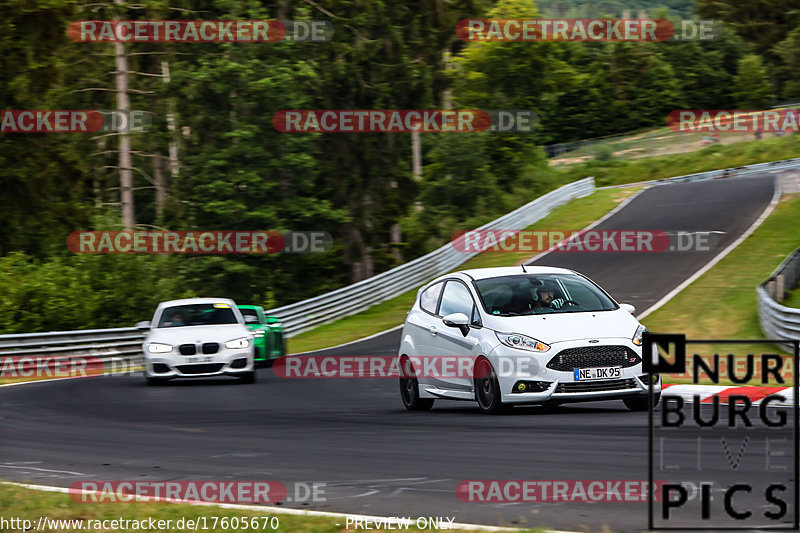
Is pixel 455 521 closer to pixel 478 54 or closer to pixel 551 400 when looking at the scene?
pixel 551 400

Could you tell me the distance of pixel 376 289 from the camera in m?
35.8

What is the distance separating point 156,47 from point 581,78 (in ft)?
86.7

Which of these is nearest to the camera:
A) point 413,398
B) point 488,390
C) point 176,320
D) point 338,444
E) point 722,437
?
point 722,437

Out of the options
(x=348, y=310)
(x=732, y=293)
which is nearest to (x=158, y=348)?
(x=732, y=293)

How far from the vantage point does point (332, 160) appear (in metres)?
48.8

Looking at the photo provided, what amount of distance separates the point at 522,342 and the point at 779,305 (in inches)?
389

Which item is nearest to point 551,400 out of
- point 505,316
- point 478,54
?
point 505,316

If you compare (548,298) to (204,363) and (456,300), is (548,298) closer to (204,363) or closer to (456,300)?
(456,300)

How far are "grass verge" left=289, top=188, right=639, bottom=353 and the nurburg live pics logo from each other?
73.8ft

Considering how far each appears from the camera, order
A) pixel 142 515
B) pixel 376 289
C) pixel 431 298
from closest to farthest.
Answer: pixel 142 515 < pixel 431 298 < pixel 376 289

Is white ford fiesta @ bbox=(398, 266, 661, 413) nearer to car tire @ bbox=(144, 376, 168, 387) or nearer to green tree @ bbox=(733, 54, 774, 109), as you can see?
car tire @ bbox=(144, 376, 168, 387)

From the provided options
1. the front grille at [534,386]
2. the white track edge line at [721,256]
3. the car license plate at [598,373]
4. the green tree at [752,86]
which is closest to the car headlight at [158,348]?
the front grille at [534,386]

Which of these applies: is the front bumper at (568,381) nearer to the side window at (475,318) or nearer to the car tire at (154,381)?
the side window at (475,318)

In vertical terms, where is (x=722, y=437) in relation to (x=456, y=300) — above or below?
below
